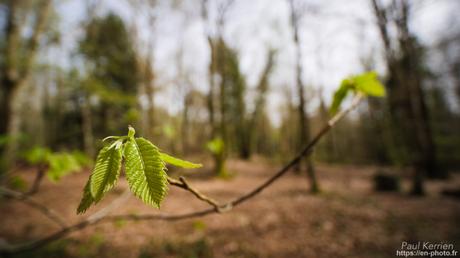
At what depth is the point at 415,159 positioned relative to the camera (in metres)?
7.25

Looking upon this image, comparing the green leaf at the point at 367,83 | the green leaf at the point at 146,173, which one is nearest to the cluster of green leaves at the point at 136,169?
the green leaf at the point at 146,173

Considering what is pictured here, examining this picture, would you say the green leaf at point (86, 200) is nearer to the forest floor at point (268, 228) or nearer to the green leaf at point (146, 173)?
the green leaf at point (146, 173)

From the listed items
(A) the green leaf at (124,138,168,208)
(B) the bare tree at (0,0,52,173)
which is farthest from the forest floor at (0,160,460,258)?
(A) the green leaf at (124,138,168,208)

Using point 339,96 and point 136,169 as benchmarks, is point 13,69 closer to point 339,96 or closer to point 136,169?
point 136,169

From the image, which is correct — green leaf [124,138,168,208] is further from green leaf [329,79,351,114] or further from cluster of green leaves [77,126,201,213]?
green leaf [329,79,351,114]

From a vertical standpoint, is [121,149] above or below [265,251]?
above

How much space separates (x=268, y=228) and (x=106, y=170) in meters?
5.17

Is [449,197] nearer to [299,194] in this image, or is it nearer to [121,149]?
[299,194]

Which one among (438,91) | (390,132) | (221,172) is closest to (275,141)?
(390,132)

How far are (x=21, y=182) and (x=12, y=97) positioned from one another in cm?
530

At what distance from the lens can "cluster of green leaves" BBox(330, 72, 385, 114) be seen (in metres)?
0.98

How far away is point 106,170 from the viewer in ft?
1.61

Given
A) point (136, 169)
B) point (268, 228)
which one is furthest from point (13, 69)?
point (136, 169)

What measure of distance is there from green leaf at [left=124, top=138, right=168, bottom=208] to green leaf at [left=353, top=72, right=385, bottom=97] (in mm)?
962
